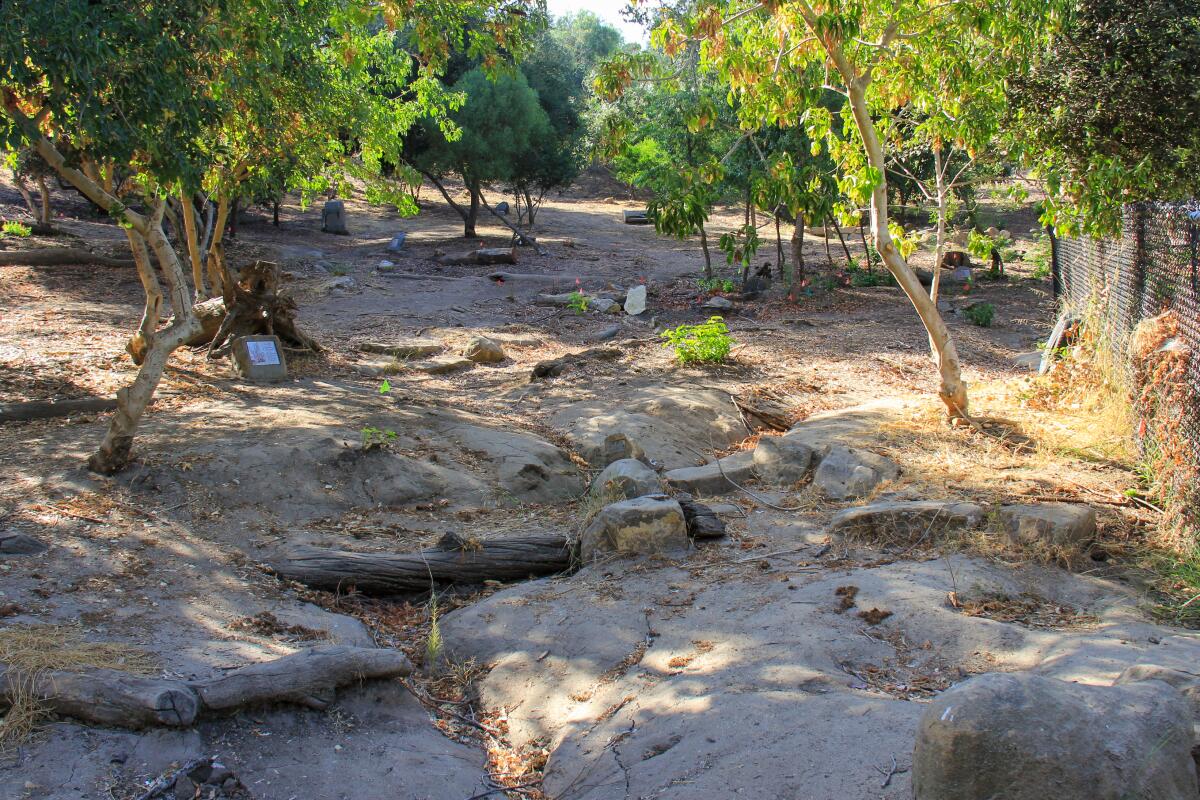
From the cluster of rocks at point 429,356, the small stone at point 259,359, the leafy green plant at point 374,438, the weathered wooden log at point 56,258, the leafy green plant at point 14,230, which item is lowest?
the leafy green plant at point 374,438

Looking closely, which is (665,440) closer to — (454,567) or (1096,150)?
(454,567)

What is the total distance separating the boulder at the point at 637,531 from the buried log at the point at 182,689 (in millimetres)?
2063

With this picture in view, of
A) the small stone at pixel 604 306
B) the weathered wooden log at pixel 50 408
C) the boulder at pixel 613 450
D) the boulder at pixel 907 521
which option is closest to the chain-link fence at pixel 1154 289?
Answer: the boulder at pixel 907 521

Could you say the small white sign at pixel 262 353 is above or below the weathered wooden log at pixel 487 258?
below

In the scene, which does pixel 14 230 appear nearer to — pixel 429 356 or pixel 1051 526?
pixel 429 356

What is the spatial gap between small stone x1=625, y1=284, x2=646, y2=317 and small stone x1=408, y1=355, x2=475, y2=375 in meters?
4.74

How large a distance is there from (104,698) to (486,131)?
21.9 meters

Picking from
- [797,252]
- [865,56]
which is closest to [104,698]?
[865,56]

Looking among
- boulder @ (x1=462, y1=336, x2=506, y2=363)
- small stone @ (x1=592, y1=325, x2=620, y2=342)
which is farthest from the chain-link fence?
boulder @ (x1=462, y1=336, x2=506, y2=363)

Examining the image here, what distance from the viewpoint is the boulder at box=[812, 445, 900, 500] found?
705cm

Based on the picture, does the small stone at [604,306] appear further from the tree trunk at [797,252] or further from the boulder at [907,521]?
the boulder at [907,521]

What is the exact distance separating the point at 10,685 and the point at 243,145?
655cm

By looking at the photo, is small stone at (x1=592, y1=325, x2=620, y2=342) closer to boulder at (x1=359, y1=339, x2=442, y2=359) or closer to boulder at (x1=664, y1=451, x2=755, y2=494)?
boulder at (x1=359, y1=339, x2=442, y2=359)

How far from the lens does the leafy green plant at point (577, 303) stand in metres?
16.4
